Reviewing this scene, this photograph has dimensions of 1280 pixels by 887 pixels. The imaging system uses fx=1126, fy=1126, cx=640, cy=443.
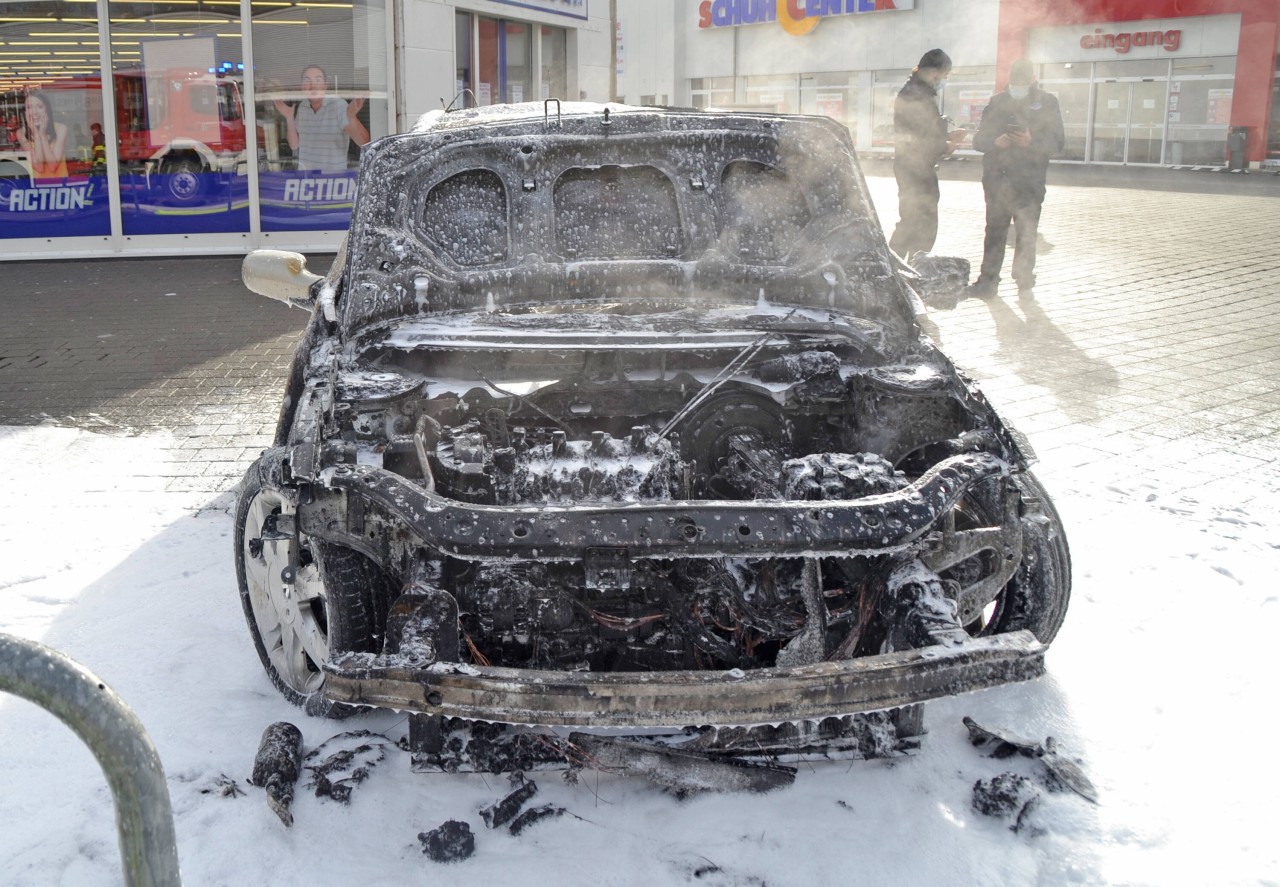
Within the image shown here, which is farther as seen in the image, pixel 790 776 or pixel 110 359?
pixel 110 359

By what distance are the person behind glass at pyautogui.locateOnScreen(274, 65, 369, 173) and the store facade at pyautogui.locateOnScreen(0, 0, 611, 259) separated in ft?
0.05

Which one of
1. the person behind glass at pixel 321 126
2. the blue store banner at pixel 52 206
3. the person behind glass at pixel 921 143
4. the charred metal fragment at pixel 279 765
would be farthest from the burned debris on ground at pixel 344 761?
the blue store banner at pixel 52 206

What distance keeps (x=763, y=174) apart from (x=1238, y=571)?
8.11 feet

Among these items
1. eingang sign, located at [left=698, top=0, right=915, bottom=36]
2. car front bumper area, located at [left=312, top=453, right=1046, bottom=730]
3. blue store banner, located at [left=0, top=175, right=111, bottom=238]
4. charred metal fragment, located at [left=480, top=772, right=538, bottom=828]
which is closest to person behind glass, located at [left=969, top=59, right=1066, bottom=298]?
car front bumper area, located at [left=312, top=453, right=1046, bottom=730]

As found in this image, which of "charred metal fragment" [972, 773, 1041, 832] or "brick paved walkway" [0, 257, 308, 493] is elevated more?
"brick paved walkway" [0, 257, 308, 493]

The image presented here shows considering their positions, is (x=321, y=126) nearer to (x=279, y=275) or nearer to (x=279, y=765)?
(x=279, y=275)

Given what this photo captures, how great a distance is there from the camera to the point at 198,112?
12.4 m

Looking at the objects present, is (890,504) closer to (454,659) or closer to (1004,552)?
(1004,552)

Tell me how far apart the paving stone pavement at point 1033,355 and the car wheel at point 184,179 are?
2.40 ft

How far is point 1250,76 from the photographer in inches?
957

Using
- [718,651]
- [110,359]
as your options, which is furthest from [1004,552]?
[110,359]

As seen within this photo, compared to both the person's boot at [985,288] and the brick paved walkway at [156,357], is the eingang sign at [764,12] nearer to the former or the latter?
the brick paved walkway at [156,357]

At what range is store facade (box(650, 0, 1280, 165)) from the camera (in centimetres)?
2484

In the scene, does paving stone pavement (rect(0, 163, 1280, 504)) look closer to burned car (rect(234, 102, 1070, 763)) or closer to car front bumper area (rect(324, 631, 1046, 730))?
burned car (rect(234, 102, 1070, 763))
